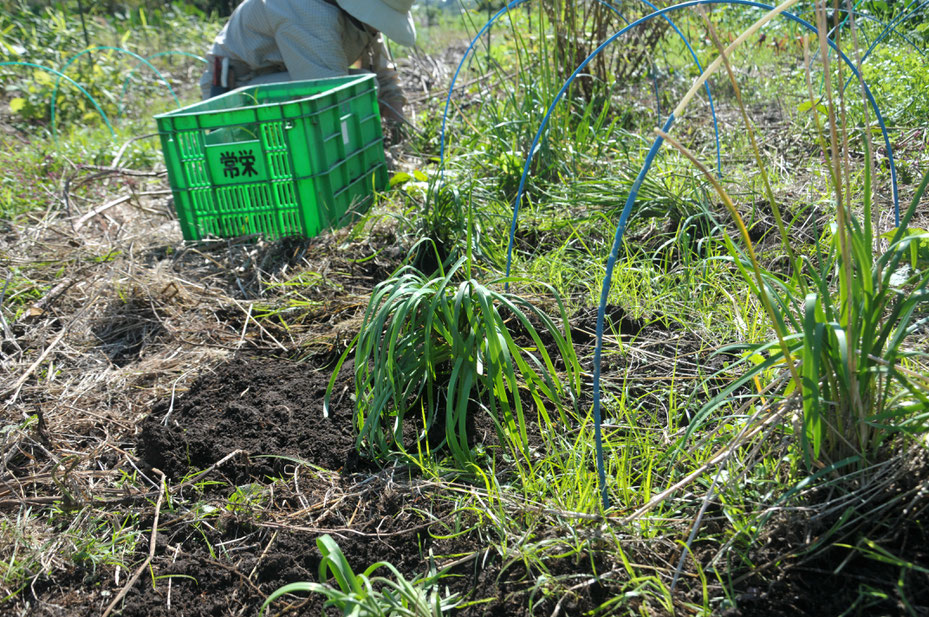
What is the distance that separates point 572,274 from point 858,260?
129 cm

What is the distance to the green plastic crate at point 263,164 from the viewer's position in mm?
3014

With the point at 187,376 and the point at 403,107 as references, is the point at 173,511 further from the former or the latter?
the point at 403,107

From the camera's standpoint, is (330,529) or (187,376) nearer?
(330,529)

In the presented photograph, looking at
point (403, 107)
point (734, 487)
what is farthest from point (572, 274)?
point (403, 107)

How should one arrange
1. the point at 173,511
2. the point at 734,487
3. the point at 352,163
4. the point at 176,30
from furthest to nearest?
the point at 176,30 → the point at 352,163 → the point at 173,511 → the point at 734,487

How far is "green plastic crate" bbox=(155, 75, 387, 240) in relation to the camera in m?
3.01

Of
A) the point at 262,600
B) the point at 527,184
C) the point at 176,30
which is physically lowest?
the point at 262,600

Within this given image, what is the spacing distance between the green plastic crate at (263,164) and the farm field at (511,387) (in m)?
0.10

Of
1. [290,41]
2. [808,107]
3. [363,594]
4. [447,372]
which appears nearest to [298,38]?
[290,41]

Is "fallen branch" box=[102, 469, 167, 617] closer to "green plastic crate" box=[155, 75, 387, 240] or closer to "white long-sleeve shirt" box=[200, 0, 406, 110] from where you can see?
"green plastic crate" box=[155, 75, 387, 240]

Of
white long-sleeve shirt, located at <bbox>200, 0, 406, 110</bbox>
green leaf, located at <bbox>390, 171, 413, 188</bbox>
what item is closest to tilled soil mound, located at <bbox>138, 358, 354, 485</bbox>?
green leaf, located at <bbox>390, 171, 413, 188</bbox>

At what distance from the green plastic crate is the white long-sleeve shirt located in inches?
33.6

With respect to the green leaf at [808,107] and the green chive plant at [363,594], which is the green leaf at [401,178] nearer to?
the green leaf at [808,107]

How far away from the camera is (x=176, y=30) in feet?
28.0
